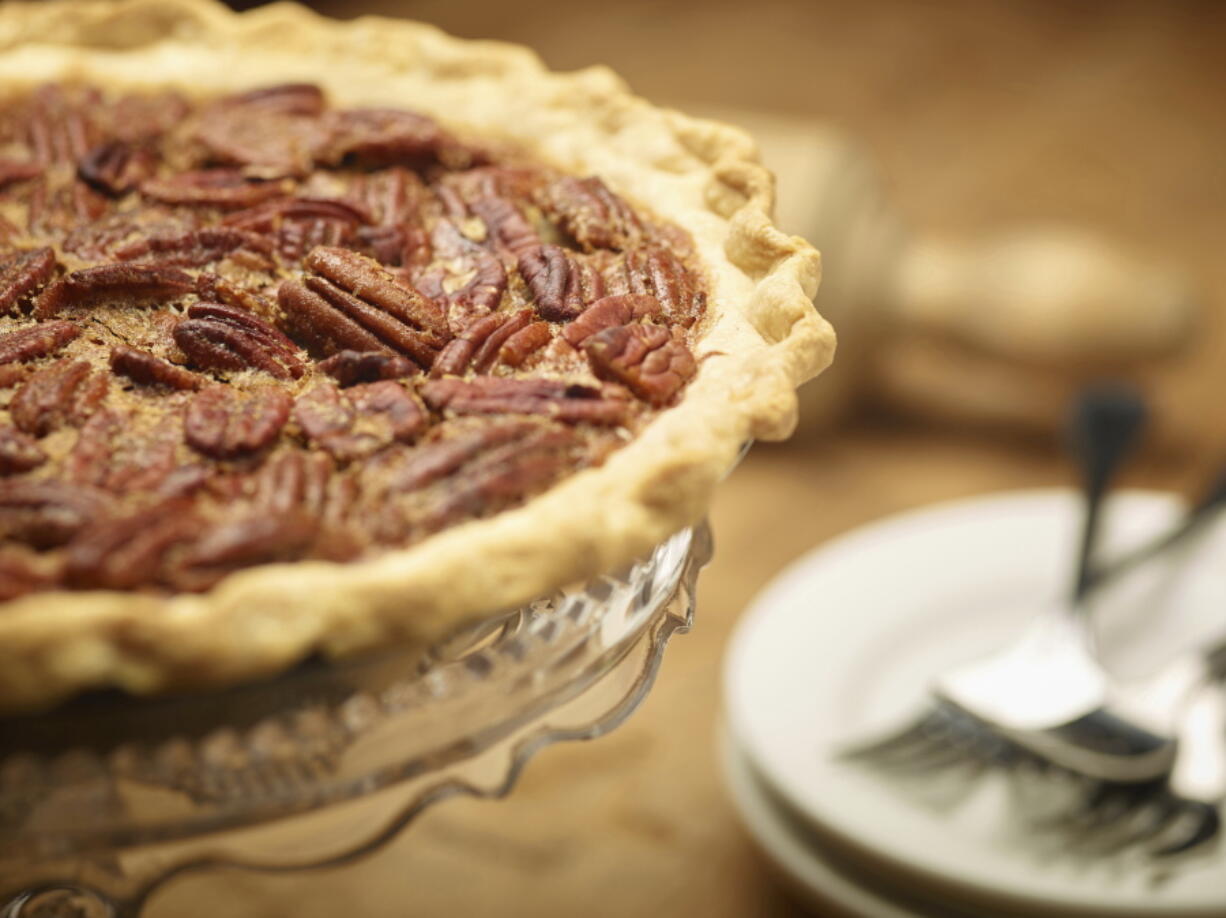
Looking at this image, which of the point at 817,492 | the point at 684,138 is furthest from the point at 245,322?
the point at 817,492

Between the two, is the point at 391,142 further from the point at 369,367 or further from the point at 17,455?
the point at 17,455

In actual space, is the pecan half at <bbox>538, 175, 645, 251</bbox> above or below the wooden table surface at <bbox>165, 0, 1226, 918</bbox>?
above

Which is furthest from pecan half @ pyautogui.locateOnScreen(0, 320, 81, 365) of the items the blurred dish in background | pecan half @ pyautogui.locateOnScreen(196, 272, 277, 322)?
the blurred dish in background

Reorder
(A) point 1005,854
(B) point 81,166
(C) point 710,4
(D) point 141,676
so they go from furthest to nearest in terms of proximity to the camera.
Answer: (C) point 710,4 < (A) point 1005,854 < (B) point 81,166 < (D) point 141,676

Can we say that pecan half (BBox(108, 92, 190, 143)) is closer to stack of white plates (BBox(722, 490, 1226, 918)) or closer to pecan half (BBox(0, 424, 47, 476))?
pecan half (BBox(0, 424, 47, 476))

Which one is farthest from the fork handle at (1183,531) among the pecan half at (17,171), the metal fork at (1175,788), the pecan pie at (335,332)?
the pecan half at (17,171)

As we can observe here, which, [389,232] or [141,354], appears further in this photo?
[389,232]

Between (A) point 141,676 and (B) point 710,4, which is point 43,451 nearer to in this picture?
(A) point 141,676
